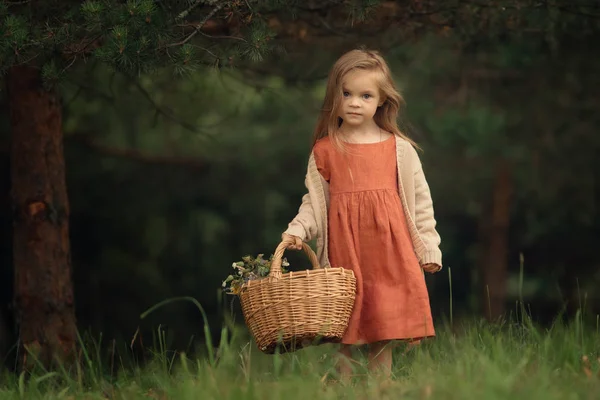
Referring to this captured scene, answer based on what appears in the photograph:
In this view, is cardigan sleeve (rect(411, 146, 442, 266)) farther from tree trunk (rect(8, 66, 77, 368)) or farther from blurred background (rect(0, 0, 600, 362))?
blurred background (rect(0, 0, 600, 362))

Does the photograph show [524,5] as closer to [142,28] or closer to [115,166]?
[142,28]

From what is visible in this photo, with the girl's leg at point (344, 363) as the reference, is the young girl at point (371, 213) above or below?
above

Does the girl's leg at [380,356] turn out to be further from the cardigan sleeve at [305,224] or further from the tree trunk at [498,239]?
the tree trunk at [498,239]

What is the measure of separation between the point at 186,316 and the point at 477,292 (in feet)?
15.8

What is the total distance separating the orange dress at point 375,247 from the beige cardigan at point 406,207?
33mm

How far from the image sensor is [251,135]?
40.3 ft

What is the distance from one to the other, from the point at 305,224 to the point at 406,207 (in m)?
0.44

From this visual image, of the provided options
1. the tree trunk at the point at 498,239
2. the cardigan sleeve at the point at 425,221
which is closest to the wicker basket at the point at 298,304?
the cardigan sleeve at the point at 425,221

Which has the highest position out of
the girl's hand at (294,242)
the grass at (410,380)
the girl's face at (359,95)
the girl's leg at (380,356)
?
the girl's face at (359,95)

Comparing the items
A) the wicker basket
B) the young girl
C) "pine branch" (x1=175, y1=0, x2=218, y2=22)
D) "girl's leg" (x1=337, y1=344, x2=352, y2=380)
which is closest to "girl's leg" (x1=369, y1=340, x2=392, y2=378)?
the young girl

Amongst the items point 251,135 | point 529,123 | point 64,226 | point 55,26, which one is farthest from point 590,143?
point 55,26

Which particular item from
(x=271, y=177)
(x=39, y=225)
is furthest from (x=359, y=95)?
(x=271, y=177)

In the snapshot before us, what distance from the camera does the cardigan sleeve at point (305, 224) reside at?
4.10 m

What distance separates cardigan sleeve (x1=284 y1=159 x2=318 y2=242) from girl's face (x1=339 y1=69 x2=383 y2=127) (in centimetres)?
35
